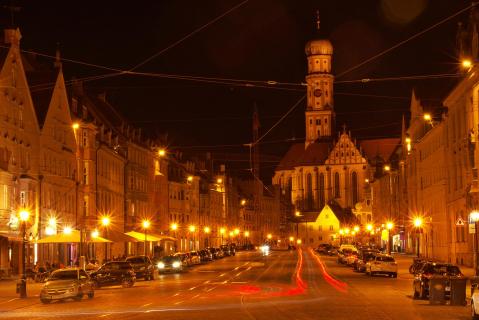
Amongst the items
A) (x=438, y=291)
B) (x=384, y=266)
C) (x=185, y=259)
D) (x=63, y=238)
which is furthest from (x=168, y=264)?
(x=438, y=291)

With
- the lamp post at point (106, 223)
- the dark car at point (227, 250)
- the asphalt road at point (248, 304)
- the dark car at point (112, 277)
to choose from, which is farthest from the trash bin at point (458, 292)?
the dark car at point (227, 250)

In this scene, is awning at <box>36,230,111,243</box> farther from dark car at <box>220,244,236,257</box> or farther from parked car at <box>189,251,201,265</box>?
dark car at <box>220,244,236,257</box>

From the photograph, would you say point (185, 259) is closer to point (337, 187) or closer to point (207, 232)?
point (207, 232)

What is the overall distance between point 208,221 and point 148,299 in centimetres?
10384

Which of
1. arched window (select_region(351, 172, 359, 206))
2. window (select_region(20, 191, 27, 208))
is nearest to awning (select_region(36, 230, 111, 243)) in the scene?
window (select_region(20, 191, 27, 208))

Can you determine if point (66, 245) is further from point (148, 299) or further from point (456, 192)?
point (148, 299)

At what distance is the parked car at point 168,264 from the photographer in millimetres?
64438

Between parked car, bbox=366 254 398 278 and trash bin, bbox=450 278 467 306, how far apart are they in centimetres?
2211

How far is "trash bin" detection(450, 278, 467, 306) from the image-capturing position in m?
29.6

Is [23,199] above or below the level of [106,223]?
above

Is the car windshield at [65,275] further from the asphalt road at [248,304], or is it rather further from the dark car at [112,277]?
the dark car at [112,277]

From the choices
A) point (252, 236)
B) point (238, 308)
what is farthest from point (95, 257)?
point (252, 236)

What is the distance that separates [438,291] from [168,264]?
119 feet

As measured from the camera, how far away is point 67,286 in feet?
115
